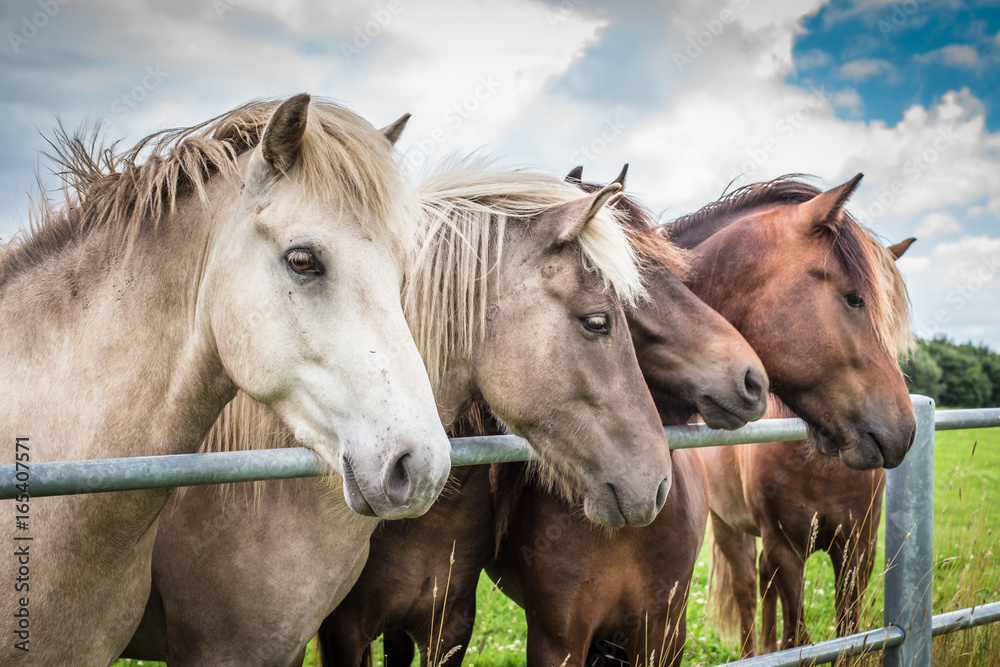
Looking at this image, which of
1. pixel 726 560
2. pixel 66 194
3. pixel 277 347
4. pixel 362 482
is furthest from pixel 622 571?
pixel 726 560

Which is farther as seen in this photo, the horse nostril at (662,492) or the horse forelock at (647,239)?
the horse forelock at (647,239)

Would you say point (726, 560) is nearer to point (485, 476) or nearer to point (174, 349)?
point (485, 476)

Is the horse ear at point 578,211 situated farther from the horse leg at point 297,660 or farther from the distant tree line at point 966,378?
the distant tree line at point 966,378

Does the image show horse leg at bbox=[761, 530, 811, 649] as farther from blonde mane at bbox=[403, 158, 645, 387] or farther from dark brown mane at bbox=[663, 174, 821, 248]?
blonde mane at bbox=[403, 158, 645, 387]

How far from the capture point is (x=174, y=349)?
1.74 metres

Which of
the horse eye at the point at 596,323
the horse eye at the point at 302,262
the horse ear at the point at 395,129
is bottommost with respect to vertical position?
the horse eye at the point at 596,323

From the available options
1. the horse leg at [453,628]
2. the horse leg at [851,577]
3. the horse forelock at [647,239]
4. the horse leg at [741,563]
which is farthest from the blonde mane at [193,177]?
the horse leg at [741,563]

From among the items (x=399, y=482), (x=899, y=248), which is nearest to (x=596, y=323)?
(x=399, y=482)

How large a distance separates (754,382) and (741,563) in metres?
3.73

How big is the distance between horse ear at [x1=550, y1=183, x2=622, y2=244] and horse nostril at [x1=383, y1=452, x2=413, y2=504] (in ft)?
3.30

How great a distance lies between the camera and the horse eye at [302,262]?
1.61 meters

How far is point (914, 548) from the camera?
2.43 meters

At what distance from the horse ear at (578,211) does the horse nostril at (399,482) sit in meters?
1.01

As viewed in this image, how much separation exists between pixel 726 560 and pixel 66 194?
5.39 metres
